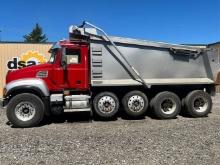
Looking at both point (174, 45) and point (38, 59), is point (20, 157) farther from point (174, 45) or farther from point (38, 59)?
point (38, 59)

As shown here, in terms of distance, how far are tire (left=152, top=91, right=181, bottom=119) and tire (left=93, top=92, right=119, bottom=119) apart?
1.50 m

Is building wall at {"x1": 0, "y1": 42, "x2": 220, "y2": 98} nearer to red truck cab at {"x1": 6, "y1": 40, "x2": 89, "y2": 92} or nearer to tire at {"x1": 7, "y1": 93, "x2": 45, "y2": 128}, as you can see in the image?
red truck cab at {"x1": 6, "y1": 40, "x2": 89, "y2": 92}

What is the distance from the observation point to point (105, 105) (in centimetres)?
1380

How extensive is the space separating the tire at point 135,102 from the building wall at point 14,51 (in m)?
12.5

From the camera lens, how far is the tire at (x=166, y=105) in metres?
14.4

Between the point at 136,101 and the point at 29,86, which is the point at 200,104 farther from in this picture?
the point at 29,86

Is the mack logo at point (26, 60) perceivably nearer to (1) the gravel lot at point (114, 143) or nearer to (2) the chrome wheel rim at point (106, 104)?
(1) the gravel lot at point (114, 143)

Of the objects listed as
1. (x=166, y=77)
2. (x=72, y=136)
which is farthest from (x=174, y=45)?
(x=72, y=136)

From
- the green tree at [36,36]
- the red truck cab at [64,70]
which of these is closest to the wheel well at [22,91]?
the red truck cab at [64,70]

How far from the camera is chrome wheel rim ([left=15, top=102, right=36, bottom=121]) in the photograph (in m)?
13.0

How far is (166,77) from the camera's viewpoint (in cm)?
1479

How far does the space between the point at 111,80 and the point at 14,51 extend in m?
13.3

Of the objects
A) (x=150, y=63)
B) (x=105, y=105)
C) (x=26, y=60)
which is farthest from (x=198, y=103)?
(x=26, y=60)

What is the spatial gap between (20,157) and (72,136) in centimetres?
252
